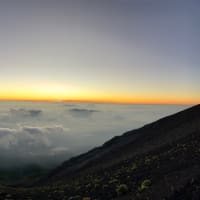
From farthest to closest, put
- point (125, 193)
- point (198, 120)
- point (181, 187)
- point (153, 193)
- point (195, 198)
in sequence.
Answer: point (198, 120)
point (125, 193)
point (153, 193)
point (181, 187)
point (195, 198)

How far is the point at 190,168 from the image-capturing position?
1030 inches

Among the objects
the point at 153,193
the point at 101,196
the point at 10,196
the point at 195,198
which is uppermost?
the point at 195,198

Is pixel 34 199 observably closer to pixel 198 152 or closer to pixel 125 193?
pixel 125 193

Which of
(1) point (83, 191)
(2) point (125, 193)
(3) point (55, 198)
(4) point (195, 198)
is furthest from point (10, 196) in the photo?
(4) point (195, 198)

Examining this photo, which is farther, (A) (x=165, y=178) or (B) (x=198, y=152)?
(B) (x=198, y=152)

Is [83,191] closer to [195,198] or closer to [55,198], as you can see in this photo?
[55,198]

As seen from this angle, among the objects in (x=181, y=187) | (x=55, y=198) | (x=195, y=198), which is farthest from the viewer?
(x=55, y=198)

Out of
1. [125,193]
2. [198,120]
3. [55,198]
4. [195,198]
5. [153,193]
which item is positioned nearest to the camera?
[195,198]

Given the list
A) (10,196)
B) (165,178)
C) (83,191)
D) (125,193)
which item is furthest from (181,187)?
(10,196)

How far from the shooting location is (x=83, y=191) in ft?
103

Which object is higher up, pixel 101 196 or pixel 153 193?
pixel 153 193

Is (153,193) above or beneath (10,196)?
above

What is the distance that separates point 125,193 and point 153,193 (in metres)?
4.17

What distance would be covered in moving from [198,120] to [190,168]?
1899 inches
